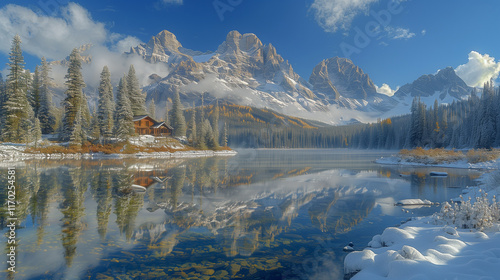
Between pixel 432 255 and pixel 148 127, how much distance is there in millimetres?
75457

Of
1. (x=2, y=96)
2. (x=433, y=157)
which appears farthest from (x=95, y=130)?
(x=433, y=157)

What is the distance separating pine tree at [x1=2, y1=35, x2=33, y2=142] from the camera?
166ft

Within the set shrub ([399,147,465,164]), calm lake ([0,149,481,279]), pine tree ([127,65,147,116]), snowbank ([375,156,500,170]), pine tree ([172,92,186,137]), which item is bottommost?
calm lake ([0,149,481,279])

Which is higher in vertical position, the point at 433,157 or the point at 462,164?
the point at 433,157

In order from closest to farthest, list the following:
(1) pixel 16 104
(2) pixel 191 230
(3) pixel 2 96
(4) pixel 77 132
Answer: (2) pixel 191 230
(1) pixel 16 104
(4) pixel 77 132
(3) pixel 2 96

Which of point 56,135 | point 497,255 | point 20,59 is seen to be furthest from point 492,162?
point 20,59

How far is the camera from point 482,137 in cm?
7438

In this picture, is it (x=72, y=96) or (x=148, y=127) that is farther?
(x=148, y=127)

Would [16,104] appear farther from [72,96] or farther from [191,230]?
[191,230]

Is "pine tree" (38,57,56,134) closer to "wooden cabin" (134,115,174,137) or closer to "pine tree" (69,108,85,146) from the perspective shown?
"pine tree" (69,108,85,146)

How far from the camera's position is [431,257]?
6074mm

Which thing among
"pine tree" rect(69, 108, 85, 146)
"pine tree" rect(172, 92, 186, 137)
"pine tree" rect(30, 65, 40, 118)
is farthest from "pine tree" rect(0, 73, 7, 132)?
"pine tree" rect(172, 92, 186, 137)

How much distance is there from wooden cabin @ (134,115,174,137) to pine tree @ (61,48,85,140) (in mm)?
14020

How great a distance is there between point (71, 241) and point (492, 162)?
5017 cm
